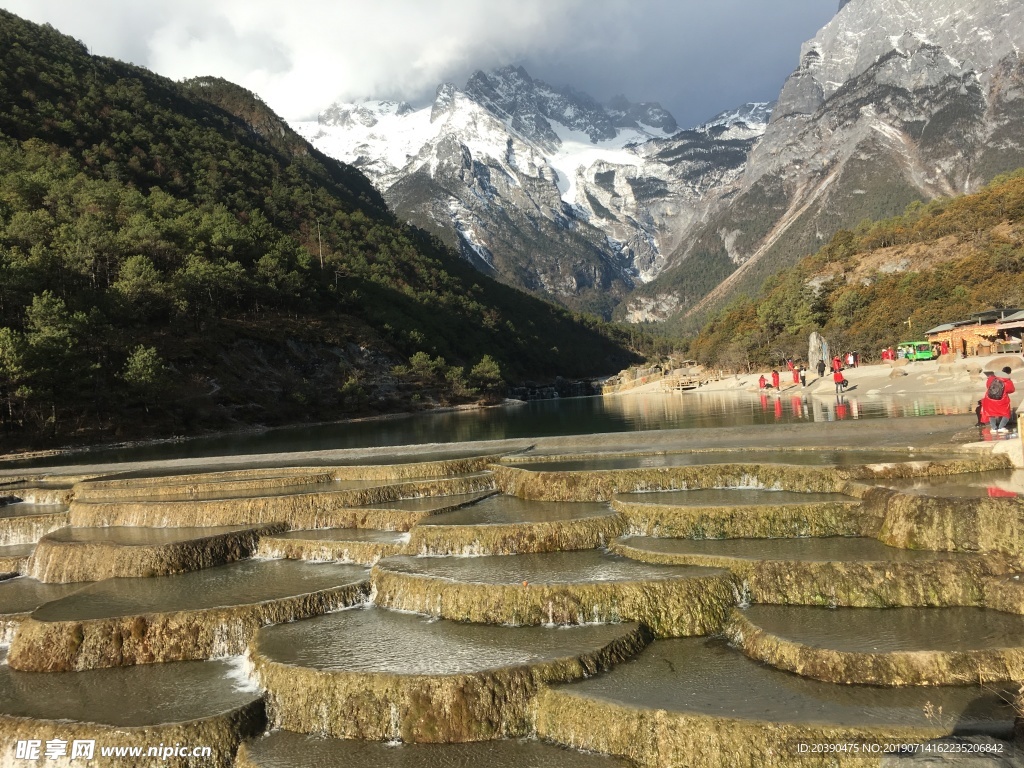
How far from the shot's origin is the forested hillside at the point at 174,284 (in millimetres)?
59688

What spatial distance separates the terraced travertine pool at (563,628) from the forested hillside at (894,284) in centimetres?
9066

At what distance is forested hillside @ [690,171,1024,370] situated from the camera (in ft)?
310

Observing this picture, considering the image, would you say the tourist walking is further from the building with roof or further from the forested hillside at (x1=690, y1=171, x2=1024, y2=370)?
the forested hillside at (x1=690, y1=171, x2=1024, y2=370)

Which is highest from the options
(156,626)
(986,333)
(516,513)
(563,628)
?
(986,333)

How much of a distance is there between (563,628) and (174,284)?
3004 inches

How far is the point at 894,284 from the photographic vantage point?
11188 centimetres

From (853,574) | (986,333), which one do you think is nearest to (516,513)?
(853,574)

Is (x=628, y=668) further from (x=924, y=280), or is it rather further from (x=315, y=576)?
(x=924, y=280)

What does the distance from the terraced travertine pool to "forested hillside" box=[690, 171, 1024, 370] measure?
90.7 m

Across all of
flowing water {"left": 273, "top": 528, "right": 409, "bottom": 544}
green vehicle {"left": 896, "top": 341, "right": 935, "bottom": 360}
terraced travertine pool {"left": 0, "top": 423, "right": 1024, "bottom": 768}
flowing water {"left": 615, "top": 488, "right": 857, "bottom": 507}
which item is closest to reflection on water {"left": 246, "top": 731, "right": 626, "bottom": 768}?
terraced travertine pool {"left": 0, "top": 423, "right": 1024, "bottom": 768}

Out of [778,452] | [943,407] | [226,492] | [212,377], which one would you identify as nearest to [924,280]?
[943,407]

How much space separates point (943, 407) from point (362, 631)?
35794mm

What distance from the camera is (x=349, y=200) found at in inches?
7549

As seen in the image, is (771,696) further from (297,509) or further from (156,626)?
(297,509)
